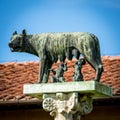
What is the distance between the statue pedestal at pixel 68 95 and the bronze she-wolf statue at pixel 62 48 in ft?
1.17

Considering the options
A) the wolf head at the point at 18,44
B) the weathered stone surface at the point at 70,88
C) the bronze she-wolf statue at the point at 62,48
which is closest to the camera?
the weathered stone surface at the point at 70,88

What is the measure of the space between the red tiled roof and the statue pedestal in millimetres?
3895

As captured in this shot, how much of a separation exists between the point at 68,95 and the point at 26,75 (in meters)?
7.43

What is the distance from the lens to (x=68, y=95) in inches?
492

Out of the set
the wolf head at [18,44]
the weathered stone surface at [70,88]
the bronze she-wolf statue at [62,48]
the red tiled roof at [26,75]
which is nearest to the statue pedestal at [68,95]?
the weathered stone surface at [70,88]

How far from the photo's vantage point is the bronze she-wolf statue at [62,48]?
12836mm

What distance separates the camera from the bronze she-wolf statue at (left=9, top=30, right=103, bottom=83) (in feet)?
42.1

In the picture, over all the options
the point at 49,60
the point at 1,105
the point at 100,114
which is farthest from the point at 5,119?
the point at 49,60

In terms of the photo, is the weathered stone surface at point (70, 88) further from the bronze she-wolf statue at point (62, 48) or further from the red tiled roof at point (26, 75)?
the red tiled roof at point (26, 75)

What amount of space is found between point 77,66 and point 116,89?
4.12m

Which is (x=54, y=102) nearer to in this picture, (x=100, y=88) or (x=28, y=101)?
(x=100, y=88)

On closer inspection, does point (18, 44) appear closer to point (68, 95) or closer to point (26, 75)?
point (68, 95)

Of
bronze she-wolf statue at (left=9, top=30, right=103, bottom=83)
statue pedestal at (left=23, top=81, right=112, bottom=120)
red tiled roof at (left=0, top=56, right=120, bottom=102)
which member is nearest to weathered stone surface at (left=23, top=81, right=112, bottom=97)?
statue pedestal at (left=23, top=81, right=112, bottom=120)

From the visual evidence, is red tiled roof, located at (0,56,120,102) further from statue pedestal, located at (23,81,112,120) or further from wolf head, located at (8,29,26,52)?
statue pedestal, located at (23,81,112,120)
